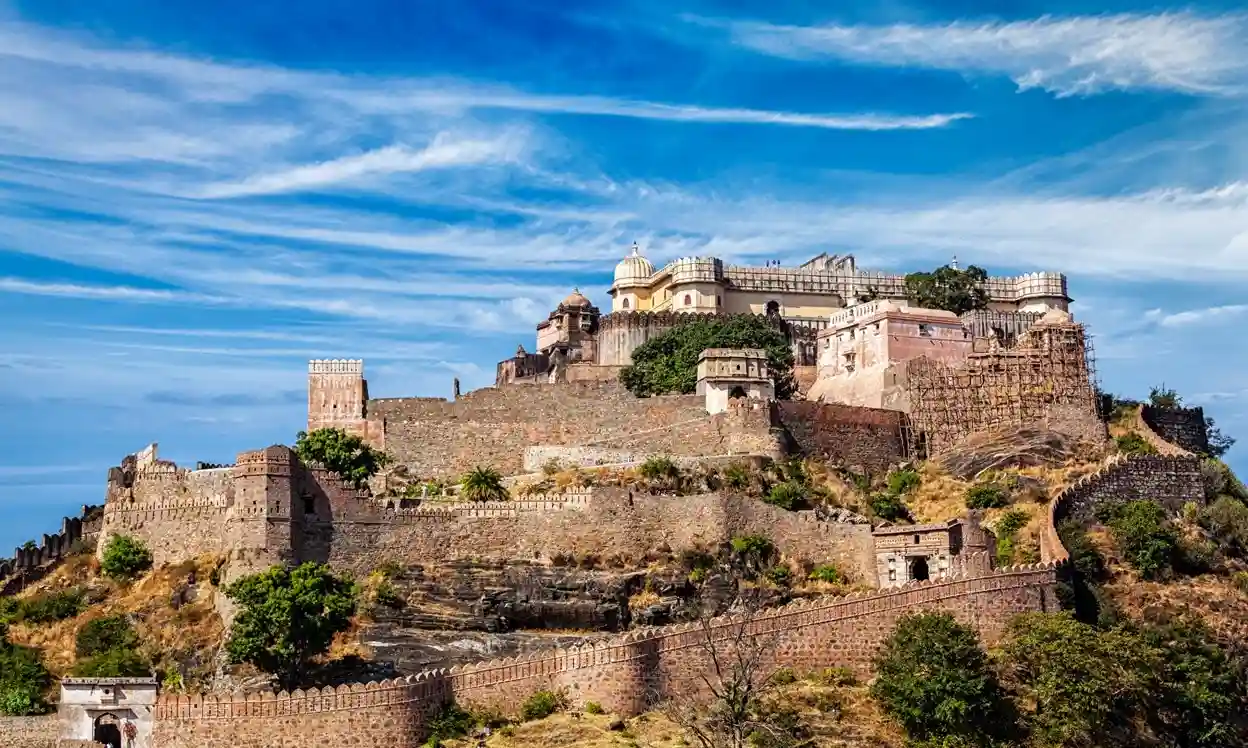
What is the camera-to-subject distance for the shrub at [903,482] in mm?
75375

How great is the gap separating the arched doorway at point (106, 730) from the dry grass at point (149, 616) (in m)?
5.62

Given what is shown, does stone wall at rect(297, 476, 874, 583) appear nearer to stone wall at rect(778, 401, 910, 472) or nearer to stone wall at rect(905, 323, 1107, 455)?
stone wall at rect(778, 401, 910, 472)

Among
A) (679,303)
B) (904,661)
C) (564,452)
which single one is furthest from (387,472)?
(904,661)

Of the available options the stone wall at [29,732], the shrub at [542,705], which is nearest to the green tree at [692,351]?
the shrub at [542,705]

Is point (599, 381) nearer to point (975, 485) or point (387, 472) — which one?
point (387, 472)

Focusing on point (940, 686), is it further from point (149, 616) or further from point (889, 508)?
point (149, 616)

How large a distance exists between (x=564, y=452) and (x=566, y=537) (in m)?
9.91

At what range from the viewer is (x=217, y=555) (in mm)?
66250

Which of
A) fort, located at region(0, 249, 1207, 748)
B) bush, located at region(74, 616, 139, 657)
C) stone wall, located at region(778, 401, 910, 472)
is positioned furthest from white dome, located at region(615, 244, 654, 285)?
bush, located at region(74, 616, 139, 657)

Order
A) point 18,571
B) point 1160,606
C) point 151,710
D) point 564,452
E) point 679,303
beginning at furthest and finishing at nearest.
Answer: point 679,303 → point 564,452 → point 18,571 → point 1160,606 → point 151,710

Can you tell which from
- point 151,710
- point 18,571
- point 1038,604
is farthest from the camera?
point 18,571

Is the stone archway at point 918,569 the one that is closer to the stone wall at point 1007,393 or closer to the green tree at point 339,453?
the stone wall at point 1007,393

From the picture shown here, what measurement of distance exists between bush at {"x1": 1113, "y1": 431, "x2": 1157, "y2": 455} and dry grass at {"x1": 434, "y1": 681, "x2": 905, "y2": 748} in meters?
24.6

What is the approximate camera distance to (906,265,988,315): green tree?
306 feet
